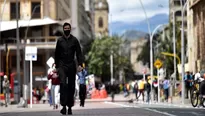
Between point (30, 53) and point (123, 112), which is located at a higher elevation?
point (30, 53)

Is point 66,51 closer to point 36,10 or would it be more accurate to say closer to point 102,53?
point 36,10

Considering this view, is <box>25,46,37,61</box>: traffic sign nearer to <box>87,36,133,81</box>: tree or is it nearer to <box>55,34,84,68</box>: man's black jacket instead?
<box>55,34,84,68</box>: man's black jacket

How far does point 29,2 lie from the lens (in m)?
83.9

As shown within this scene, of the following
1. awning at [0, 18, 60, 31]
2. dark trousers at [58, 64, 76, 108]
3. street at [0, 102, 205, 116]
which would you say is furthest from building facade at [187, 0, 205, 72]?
dark trousers at [58, 64, 76, 108]

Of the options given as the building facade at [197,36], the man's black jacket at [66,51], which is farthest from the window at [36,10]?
the man's black jacket at [66,51]

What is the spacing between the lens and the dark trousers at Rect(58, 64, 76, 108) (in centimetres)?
1505

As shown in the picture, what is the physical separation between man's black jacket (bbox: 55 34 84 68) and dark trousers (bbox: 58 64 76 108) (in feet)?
0.53

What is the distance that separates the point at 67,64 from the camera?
15.2 m

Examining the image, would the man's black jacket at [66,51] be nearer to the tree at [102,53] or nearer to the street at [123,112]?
the street at [123,112]

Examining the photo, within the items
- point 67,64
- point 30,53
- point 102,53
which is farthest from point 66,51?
point 102,53

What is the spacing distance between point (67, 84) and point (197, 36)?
46.0 meters

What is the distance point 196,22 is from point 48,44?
24414mm

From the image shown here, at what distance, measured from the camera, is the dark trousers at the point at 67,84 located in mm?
15055

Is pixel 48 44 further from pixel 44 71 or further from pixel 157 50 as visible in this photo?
pixel 157 50
